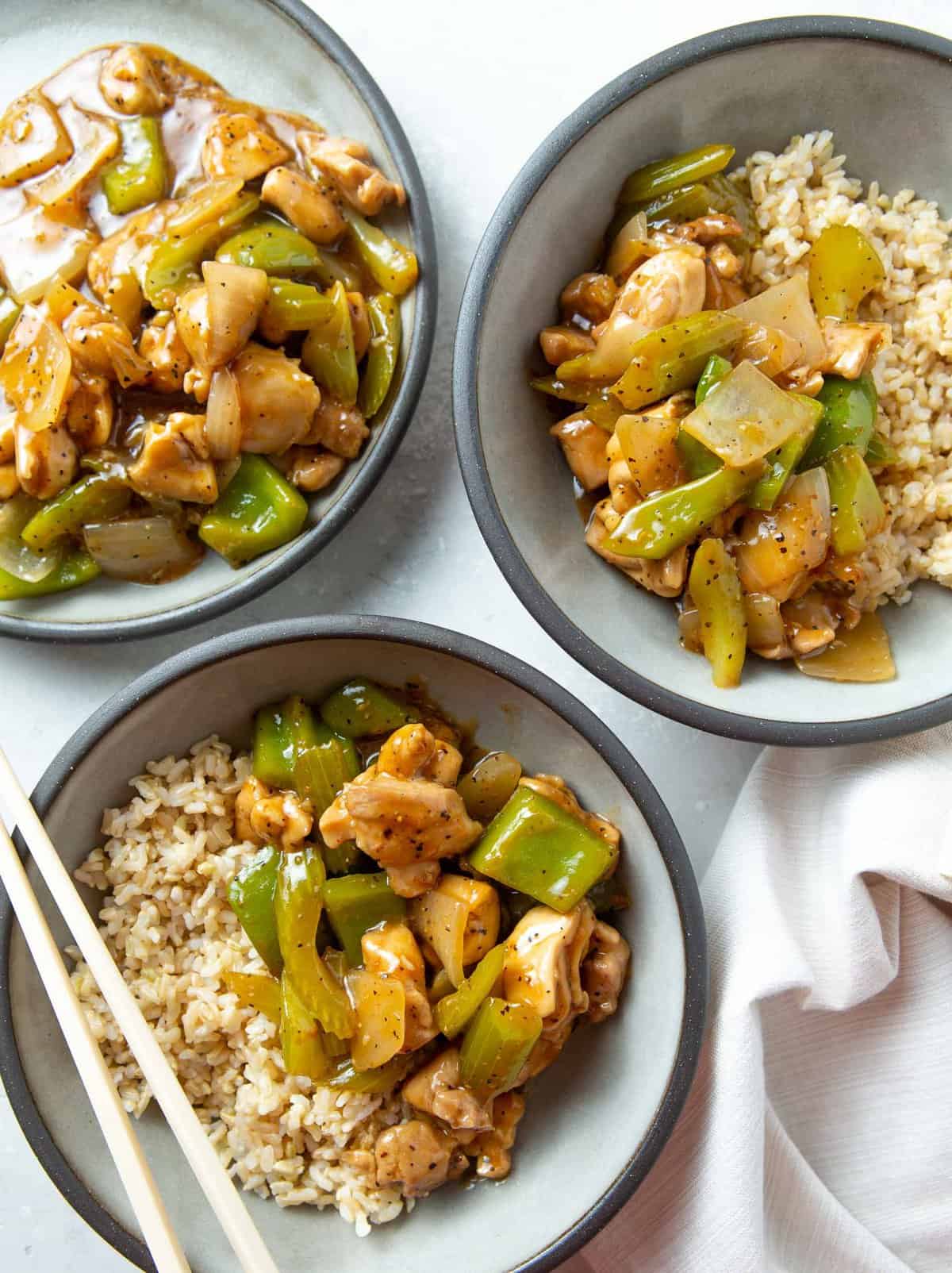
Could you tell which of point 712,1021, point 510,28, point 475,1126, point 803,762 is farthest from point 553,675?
point 510,28

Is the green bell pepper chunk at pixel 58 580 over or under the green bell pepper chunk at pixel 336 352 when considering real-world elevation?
under

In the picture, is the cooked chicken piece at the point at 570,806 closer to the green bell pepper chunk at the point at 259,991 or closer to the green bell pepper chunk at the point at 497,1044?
the green bell pepper chunk at the point at 497,1044

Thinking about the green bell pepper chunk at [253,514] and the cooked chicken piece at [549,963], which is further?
the green bell pepper chunk at [253,514]

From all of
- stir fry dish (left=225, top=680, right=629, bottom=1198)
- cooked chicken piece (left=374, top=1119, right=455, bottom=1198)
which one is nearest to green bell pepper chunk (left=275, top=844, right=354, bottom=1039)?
stir fry dish (left=225, top=680, right=629, bottom=1198)

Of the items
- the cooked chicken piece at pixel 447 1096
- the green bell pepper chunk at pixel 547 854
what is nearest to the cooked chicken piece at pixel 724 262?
the green bell pepper chunk at pixel 547 854

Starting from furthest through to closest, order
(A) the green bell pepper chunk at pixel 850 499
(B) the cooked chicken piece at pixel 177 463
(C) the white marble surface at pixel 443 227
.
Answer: (C) the white marble surface at pixel 443 227 < (B) the cooked chicken piece at pixel 177 463 < (A) the green bell pepper chunk at pixel 850 499

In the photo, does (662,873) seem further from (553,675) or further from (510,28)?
(510,28)

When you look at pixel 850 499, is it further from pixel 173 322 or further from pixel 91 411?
pixel 91 411
